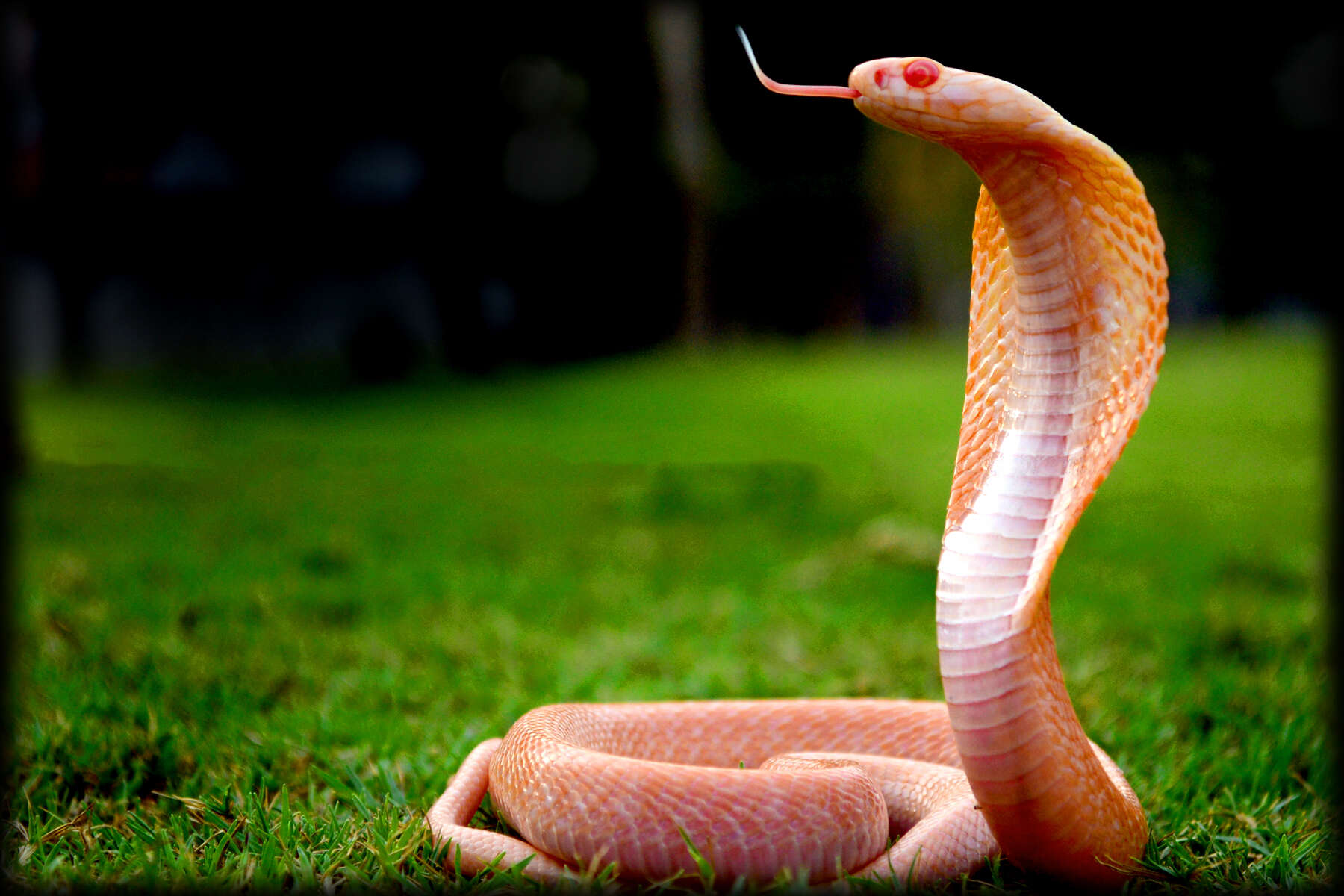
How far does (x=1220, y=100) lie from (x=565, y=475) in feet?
21.1

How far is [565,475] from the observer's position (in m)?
7.57

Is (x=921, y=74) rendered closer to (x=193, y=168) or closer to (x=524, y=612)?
(x=524, y=612)

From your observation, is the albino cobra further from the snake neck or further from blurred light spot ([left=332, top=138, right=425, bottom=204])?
blurred light spot ([left=332, top=138, right=425, bottom=204])

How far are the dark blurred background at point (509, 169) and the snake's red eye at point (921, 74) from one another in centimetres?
728

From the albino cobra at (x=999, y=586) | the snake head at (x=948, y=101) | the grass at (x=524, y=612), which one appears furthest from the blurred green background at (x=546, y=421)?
the snake head at (x=948, y=101)

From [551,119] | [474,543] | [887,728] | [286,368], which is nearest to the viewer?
[887,728]

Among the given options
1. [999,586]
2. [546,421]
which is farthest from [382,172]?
[999,586]

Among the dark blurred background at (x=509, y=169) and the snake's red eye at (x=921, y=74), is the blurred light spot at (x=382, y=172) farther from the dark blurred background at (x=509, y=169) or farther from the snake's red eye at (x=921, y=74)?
the snake's red eye at (x=921, y=74)

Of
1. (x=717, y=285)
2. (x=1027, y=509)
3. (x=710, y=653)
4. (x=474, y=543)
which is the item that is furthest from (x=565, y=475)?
(x=717, y=285)

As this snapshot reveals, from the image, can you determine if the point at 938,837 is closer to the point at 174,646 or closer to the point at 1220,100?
the point at 174,646

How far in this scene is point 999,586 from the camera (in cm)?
162

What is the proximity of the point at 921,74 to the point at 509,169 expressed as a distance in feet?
36.7

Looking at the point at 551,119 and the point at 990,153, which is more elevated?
the point at 551,119

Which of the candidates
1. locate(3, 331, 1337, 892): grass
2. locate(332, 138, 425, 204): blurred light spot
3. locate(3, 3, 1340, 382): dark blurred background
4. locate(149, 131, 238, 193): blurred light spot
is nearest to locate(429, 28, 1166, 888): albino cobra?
locate(3, 331, 1337, 892): grass
